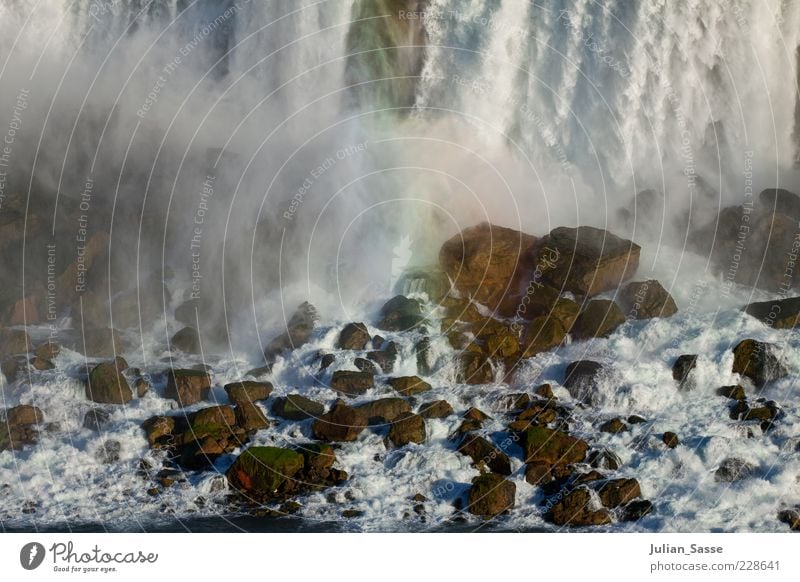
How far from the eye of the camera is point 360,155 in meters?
36.2

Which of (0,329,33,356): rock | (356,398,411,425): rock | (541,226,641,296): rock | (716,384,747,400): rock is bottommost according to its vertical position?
(716,384,747,400): rock

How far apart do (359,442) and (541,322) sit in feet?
27.3

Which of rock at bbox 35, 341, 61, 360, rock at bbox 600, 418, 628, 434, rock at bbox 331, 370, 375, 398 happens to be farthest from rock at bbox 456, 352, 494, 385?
rock at bbox 35, 341, 61, 360

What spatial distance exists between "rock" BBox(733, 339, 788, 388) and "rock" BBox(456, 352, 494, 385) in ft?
25.5

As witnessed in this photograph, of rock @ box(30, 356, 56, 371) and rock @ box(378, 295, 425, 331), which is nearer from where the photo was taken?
rock @ box(30, 356, 56, 371)

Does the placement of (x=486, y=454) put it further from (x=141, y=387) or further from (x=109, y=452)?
(x=141, y=387)

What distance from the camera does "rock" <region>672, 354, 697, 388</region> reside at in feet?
94.5

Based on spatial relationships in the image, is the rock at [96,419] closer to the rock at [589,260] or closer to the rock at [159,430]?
the rock at [159,430]

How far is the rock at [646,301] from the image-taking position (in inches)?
1247

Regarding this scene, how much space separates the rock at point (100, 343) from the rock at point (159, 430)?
16.9 ft

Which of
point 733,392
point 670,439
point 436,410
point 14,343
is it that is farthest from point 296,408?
point 733,392

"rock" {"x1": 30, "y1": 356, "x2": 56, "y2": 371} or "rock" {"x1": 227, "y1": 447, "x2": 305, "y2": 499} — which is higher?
"rock" {"x1": 30, "y1": 356, "x2": 56, "y2": 371}

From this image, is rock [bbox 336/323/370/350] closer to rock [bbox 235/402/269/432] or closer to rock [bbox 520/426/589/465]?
rock [bbox 235/402/269/432]

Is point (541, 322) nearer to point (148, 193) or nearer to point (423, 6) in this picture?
point (423, 6)
